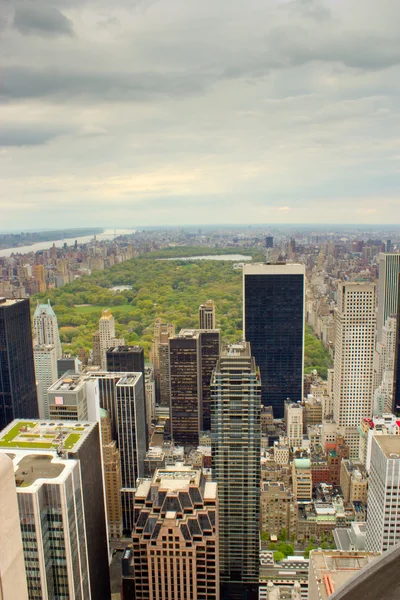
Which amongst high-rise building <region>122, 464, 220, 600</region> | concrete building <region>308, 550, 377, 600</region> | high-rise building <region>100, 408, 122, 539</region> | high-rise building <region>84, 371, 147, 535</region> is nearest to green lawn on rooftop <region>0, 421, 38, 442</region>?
high-rise building <region>122, 464, 220, 600</region>

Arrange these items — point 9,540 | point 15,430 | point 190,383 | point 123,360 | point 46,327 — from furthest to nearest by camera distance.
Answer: point 46,327, point 190,383, point 123,360, point 15,430, point 9,540

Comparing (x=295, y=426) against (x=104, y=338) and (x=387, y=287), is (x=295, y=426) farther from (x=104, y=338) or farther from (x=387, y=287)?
(x=104, y=338)

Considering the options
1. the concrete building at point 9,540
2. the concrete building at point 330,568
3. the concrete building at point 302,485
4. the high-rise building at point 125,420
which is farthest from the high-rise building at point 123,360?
the concrete building at point 9,540

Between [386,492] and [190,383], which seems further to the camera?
[190,383]

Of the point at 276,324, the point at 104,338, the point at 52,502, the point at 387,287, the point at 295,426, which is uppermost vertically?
the point at 52,502

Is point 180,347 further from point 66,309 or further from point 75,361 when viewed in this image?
point 66,309

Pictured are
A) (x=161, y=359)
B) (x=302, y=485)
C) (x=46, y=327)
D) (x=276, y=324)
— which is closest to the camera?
(x=302, y=485)

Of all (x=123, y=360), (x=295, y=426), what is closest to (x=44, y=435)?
(x=123, y=360)
